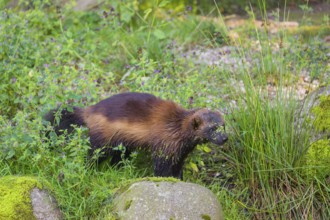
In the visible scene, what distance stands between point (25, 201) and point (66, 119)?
137 centimetres

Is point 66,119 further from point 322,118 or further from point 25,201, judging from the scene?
point 322,118

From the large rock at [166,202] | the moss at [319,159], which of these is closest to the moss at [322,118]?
the moss at [319,159]

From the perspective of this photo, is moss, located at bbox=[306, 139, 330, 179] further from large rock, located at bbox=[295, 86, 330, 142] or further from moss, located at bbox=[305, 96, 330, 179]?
large rock, located at bbox=[295, 86, 330, 142]

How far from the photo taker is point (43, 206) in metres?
4.39

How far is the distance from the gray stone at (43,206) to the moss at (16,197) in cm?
3

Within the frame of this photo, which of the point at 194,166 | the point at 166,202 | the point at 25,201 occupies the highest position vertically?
the point at 25,201

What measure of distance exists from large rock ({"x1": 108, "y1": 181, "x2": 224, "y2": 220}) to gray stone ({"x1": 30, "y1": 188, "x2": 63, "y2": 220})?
1.44 feet

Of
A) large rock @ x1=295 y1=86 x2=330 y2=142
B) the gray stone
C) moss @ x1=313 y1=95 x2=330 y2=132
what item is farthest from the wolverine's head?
the gray stone

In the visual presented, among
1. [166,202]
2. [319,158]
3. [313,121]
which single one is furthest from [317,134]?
[166,202]

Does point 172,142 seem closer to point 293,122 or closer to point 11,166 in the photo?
point 293,122

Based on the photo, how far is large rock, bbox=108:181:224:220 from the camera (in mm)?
4219

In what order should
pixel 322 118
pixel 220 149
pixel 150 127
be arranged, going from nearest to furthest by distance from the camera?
pixel 322 118, pixel 150 127, pixel 220 149

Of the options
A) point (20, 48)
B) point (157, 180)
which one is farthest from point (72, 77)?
point (157, 180)

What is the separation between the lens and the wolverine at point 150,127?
5.24 metres
